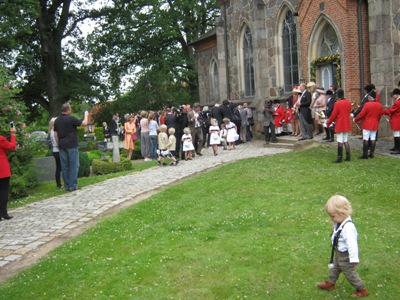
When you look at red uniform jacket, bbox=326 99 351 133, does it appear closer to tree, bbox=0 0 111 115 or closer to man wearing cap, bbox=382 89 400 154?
man wearing cap, bbox=382 89 400 154

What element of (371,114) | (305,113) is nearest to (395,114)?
(371,114)

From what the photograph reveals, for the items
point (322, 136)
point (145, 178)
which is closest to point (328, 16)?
point (322, 136)

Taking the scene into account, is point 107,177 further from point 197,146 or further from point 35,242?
point 35,242

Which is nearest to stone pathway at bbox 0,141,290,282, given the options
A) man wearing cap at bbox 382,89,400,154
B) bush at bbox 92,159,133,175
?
bush at bbox 92,159,133,175

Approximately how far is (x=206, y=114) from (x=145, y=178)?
8133mm

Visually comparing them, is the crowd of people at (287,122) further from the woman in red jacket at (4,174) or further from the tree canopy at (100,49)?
the tree canopy at (100,49)

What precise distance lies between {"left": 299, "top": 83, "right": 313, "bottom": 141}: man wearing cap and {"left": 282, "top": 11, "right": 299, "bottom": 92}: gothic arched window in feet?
16.5

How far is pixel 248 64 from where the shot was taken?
2628 centimetres

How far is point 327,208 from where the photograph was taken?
536cm

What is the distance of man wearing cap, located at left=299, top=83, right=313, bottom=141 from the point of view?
17.1 meters

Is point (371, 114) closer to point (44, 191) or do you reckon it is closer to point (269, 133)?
point (269, 133)

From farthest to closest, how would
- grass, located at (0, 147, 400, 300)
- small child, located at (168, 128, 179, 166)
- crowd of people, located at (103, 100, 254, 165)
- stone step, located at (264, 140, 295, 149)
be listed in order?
1. stone step, located at (264, 140, 295, 149)
2. crowd of people, located at (103, 100, 254, 165)
3. small child, located at (168, 128, 179, 166)
4. grass, located at (0, 147, 400, 300)

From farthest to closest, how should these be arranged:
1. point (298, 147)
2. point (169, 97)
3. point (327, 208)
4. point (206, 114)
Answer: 1. point (169, 97)
2. point (206, 114)
3. point (298, 147)
4. point (327, 208)

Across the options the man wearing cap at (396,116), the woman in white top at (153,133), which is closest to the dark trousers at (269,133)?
the woman in white top at (153,133)
